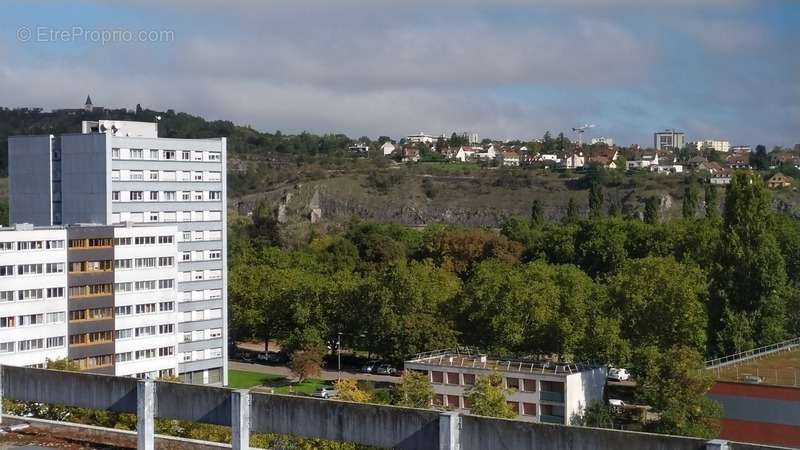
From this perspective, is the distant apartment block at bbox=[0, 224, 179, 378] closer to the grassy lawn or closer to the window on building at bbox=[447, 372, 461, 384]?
the grassy lawn

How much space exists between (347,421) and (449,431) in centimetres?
114

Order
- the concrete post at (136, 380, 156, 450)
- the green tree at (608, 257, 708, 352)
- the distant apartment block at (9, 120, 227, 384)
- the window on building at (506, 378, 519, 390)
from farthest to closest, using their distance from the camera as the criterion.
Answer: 1. the distant apartment block at (9, 120, 227, 384)
2. the green tree at (608, 257, 708, 352)
3. the window on building at (506, 378, 519, 390)
4. the concrete post at (136, 380, 156, 450)

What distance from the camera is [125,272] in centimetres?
3703

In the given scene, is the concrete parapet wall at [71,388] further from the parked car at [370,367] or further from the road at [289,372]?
the parked car at [370,367]

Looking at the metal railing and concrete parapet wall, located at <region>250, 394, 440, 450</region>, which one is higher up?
concrete parapet wall, located at <region>250, 394, 440, 450</region>

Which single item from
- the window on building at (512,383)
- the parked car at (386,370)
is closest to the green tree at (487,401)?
the window on building at (512,383)

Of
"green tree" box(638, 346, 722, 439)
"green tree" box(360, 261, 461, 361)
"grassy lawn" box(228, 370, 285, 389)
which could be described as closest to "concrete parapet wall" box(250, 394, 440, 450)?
"green tree" box(638, 346, 722, 439)

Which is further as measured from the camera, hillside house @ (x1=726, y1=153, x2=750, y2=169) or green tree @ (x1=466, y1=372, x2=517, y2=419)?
hillside house @ (x1=726, y1=153, x2=750, y2=169)

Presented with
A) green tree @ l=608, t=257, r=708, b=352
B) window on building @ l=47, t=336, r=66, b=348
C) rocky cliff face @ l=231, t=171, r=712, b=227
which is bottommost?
window on building @ l=47, t=336, r=66, b=348

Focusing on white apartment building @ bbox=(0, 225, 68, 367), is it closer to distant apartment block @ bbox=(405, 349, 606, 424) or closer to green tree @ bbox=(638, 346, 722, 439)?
distant apartment block @ bbox=(405, 349, 606, 424)

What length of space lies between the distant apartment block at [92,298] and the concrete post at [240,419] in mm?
25179

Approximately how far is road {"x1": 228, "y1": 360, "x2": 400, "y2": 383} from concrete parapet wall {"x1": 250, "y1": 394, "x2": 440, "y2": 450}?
107ft

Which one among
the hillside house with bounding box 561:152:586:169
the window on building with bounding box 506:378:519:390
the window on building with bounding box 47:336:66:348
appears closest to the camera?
the window on building with bounding box 506:378:519:390

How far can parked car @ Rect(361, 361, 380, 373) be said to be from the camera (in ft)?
148
